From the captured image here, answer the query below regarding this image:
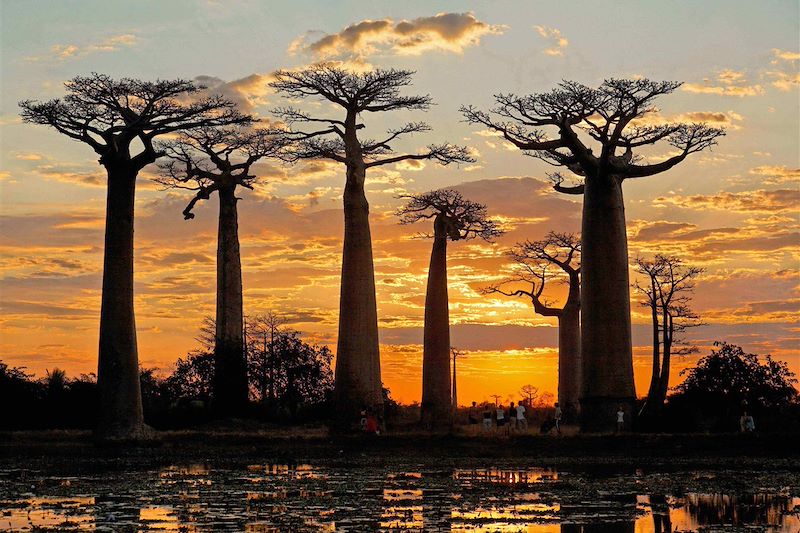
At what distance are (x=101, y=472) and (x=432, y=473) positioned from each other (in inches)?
231

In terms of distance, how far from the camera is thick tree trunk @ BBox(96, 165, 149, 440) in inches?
1204

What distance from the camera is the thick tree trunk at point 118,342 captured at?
30594 millimetres

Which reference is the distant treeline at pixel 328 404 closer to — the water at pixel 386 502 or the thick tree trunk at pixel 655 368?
the thick tree trunk at pixel 655 368

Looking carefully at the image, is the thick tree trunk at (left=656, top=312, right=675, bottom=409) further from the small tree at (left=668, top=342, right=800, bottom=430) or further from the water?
the water

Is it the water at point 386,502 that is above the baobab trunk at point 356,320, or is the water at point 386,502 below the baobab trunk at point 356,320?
below

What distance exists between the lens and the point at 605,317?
30.7 meters

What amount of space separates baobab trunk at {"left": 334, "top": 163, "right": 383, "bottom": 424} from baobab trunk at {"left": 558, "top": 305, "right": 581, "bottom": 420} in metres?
12.8

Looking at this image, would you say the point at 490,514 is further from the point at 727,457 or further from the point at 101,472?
the point at 727,457

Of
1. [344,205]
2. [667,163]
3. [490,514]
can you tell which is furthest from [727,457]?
[344,205]

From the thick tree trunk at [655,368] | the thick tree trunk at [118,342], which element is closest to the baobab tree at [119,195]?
the thick tree trunk at [118,342]

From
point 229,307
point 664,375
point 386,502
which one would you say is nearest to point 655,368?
point 664,375

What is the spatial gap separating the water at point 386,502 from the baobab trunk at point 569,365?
24.0 metres

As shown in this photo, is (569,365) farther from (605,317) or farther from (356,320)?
(605,317)

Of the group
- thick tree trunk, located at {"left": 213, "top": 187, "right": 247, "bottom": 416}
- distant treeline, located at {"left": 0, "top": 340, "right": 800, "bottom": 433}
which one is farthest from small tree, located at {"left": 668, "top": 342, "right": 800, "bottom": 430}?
thick tree trunk, located at {"left": 213, "top": 187, "right": 247, "bottom": 416}
